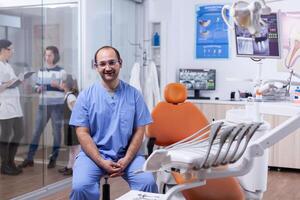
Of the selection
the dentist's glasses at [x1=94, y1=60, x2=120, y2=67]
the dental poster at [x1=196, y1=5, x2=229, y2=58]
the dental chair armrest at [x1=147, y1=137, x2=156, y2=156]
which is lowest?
the dental chair armrest at [x1=147, y1=137, x2=156, y2=156]

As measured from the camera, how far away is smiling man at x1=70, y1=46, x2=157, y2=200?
2350mm

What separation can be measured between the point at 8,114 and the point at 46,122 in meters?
0.47

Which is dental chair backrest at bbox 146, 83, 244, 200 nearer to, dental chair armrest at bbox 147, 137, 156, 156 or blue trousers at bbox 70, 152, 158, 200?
dental chair armrest at bbox 147, 137, 156, 156

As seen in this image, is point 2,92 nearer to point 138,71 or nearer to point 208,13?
point 138,71

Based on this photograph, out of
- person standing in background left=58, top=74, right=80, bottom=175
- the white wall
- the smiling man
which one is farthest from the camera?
the white wall

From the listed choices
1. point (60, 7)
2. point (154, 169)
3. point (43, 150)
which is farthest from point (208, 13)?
point (154, 169)

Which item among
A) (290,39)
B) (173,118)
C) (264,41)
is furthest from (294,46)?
(173,118)

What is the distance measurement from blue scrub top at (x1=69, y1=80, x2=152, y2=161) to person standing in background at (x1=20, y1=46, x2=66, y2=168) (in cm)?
120

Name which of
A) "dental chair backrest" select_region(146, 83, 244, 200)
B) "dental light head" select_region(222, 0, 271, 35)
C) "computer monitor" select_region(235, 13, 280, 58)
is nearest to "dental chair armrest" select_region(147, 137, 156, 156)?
"dental chair backrest" select_region(146, 83, 244, 200)

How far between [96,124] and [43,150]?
137 cm

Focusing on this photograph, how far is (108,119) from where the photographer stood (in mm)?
2475

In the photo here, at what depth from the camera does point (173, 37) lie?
505 cm

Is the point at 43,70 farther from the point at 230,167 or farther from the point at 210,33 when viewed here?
the point at 230,167

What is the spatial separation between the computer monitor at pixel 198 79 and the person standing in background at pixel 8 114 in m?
2.35
